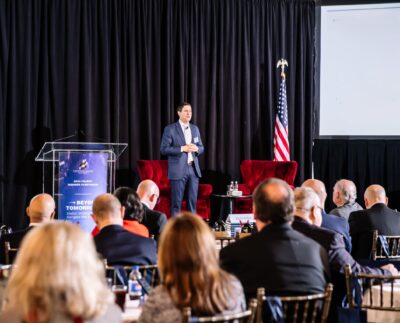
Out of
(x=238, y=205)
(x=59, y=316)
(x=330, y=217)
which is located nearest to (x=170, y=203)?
(x=238, y=205)

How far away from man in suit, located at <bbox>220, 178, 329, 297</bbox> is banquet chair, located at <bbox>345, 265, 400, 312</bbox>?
274 millimetres

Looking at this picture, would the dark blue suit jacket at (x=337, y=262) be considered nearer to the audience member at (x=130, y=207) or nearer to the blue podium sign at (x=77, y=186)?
the audience member at (x=130, y=207)

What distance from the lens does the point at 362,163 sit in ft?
34.7

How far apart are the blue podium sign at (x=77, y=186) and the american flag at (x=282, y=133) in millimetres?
3271

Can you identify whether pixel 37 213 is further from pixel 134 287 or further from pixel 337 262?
pixel 337 262

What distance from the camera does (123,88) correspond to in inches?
395

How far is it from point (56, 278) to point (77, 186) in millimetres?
5716

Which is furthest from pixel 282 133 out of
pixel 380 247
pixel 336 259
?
pixel 336 259

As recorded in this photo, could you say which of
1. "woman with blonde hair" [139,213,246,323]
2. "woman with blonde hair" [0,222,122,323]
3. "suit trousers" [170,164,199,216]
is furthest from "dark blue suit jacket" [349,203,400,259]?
"suit trousers" [170,164,199,216]

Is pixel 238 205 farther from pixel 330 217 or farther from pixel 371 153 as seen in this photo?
pixel 330 217

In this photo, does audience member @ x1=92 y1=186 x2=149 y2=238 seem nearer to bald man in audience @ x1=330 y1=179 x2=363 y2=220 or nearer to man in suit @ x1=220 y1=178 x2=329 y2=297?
man in suit @ x1=220 y1=178 x2=329 y2=297

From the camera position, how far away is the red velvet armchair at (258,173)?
9734 mm

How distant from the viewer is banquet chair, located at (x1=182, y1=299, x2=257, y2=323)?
2404 mm

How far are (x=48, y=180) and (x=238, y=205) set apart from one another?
8.39ft
